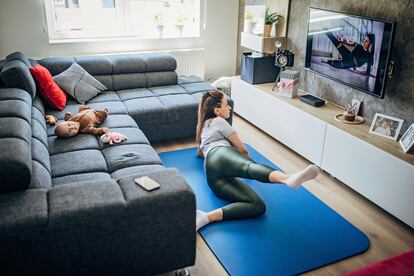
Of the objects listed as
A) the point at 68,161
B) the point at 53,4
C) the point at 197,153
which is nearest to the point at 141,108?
the point at 197,153

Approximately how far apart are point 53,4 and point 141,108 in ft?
6.18

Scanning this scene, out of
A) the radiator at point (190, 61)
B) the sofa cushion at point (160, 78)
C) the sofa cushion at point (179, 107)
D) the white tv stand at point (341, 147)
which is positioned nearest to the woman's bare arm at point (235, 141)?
the white tv stand at point (341, 147)

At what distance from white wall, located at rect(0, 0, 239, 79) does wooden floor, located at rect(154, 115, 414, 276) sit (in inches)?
61.9

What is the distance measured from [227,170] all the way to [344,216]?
937 millimetres

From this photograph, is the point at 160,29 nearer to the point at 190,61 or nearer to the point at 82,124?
the point at 190,61

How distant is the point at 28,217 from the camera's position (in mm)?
1769

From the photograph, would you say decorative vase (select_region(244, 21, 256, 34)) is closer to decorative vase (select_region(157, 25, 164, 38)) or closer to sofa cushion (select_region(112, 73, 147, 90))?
decorative vase (select_region(157, 25, 164, 38))

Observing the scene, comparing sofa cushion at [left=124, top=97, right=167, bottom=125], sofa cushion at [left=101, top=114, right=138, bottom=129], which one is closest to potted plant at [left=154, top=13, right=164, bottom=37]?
sofa cushion at [left=124, top=97, right=167, bottom=125]

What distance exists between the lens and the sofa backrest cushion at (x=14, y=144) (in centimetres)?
188

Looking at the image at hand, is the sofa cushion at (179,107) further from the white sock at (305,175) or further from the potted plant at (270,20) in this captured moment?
the white sock at (305,175)

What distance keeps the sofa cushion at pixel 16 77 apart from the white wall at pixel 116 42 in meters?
1.33

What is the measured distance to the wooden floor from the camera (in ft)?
7.91

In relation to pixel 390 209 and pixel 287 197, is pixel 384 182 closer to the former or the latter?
pixel 390 209

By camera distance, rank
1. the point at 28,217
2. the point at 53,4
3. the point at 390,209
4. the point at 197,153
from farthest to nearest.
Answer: the point at 53,4 → the point at 197,153 → the point at 390,209 → the point at 28,217
